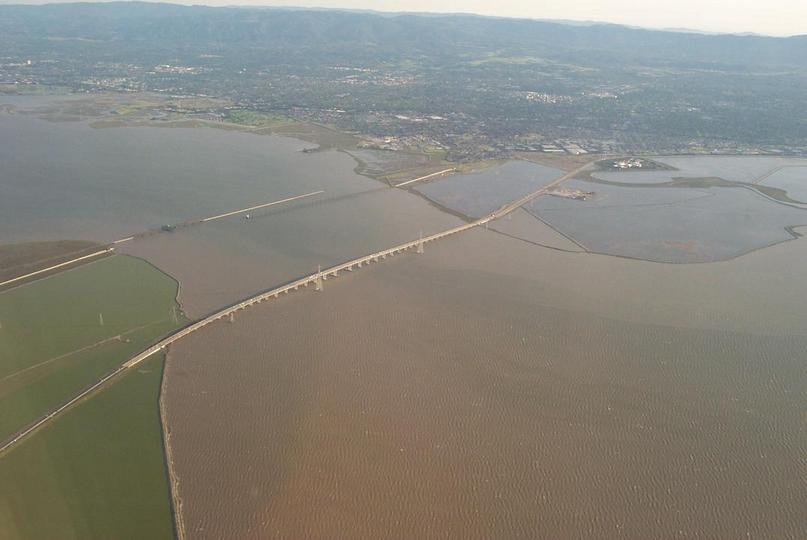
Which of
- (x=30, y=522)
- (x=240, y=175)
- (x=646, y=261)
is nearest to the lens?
(x=30, y=522)

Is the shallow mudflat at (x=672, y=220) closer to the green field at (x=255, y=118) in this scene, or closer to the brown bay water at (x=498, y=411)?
the brown bay water at (x=498, y=411)

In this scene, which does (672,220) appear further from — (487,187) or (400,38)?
(400,38)

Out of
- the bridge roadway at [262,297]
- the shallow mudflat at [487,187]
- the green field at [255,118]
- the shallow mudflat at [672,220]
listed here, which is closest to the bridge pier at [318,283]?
the bridge roadway at [262,297]

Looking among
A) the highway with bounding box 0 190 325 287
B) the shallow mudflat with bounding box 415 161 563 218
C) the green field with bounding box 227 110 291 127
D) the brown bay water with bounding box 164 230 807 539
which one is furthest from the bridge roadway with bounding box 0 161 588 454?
the green field with bounding box 227 110 291 127

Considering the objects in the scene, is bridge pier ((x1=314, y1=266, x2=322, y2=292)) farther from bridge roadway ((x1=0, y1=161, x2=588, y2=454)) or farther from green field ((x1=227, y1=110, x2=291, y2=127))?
green field ((x1=227, y1=110, x2=291, y2=127))

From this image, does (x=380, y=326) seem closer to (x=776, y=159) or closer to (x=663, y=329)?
(x=663, y=329)

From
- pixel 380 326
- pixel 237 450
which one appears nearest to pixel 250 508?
pixel 237 450
